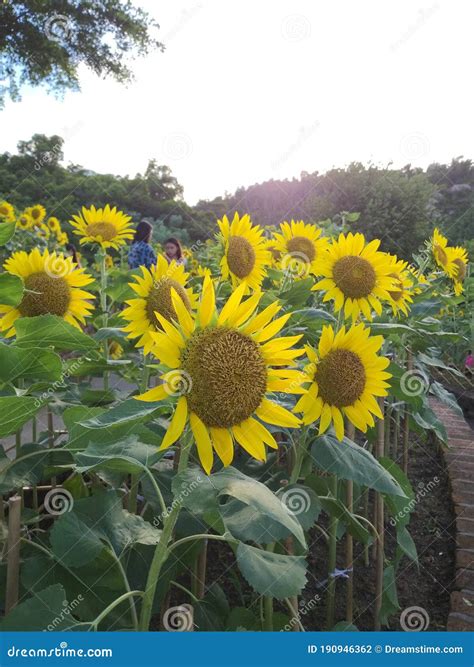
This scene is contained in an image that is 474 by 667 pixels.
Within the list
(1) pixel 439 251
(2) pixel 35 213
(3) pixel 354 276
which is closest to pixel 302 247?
(3) pixel 354 276

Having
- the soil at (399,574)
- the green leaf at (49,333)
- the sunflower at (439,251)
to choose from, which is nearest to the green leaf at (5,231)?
the green leaf at (49,333)

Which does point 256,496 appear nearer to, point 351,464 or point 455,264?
point 351,464

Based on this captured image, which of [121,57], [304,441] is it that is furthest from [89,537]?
[121,57]

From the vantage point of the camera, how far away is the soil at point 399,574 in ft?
6.00

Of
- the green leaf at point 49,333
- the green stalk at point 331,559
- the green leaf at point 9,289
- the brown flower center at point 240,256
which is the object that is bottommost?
the green stalk at point 331,559

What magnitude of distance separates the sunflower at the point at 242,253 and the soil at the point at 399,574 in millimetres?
974

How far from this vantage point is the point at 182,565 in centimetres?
A: 126

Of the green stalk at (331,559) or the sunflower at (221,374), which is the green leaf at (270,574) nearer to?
the sunflower at (221,374)

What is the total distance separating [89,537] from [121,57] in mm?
15770

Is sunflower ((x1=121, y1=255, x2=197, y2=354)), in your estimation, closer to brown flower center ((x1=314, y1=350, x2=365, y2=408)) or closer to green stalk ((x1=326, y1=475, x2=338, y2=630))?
brown flower center ((x1=314, y1=350, x2=365, y2=408))

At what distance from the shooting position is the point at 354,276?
191 centimetres

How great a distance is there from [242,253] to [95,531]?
1.35 m

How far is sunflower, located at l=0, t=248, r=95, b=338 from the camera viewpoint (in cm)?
163

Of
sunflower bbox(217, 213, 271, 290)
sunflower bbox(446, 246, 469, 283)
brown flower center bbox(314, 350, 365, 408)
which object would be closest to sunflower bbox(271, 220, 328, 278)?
sunflower bbox(217, 213, 271, 290)
